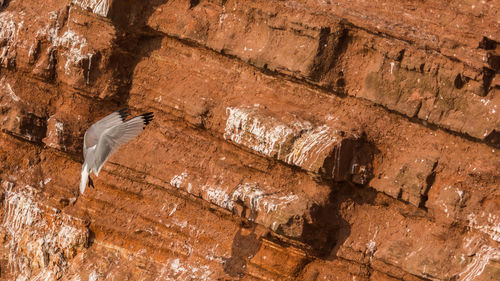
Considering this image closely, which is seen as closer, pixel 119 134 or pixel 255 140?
pixel 119 134

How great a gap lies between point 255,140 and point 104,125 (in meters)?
1.46

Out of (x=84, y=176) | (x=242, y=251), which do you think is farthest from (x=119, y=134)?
(x=242, y=251)

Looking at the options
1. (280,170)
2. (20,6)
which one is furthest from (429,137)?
(20,6)

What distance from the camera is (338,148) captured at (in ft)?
25.9

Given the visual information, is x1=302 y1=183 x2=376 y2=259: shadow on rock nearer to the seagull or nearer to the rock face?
the rock face

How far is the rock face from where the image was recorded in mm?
7746

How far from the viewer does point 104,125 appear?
8.04 m

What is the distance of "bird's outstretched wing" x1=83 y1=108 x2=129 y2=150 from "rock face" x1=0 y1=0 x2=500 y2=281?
0.94 meters

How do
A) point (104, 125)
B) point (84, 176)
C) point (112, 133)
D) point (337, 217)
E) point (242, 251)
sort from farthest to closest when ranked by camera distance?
point (242, 251), point (84, 176), point (337, 217), point (104, 125), point (112, 133)

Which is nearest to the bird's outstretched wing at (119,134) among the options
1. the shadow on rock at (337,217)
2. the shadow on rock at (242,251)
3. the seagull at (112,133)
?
the seagull at (112,133)

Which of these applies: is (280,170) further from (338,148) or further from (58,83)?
(58,83)

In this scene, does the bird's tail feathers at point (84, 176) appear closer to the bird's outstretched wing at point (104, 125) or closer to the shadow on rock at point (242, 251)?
the bird's outstretched wing at point (104, 125)

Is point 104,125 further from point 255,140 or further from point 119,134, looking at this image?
point 255,140

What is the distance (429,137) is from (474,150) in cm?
43
